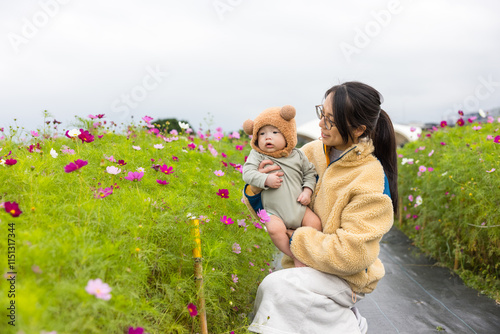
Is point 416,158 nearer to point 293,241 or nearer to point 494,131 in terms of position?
point 494,131

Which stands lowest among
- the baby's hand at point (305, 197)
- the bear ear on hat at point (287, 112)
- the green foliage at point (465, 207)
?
the green foliage at point (465, 207)

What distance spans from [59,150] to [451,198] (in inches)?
142

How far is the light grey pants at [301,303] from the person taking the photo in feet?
5.79

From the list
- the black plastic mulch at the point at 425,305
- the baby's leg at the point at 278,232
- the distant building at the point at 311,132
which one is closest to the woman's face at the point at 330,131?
the baby's leg at the point at 278,232

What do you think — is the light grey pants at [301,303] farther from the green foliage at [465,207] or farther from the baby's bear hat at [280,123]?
the green foliage at [465,207]

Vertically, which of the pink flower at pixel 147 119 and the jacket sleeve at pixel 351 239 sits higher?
the pink flower at pixel 147 119

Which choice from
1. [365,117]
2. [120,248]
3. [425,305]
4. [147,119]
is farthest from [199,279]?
[425,305]

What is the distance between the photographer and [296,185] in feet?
6.61

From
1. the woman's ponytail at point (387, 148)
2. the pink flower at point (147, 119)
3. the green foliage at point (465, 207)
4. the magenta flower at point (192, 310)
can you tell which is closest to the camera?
the magenta flower at point (192, 310)

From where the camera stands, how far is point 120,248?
1.58m

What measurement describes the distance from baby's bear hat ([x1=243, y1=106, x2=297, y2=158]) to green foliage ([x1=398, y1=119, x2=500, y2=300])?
233 centimetres

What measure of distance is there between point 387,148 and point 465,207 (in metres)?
2.52

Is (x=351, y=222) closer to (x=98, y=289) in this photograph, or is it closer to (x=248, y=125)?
(x=248, y=125)

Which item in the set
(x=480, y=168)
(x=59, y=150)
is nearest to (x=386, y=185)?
(x=59, y=150)
